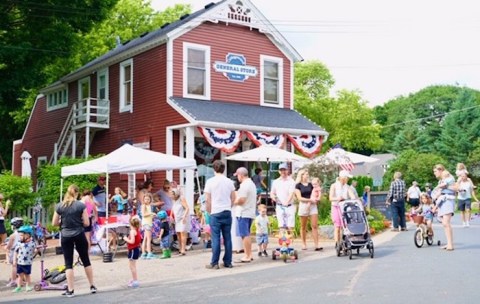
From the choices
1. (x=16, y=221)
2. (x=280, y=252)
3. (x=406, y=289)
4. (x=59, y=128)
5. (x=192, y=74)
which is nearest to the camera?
(x=406, y=289)

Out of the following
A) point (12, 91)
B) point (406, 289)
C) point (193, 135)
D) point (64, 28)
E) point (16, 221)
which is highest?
point (64, 28)

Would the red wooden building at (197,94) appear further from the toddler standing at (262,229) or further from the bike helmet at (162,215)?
the toddler standing at (262,229)

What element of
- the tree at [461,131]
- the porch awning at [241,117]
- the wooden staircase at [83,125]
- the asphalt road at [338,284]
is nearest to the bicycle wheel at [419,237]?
the asphalt road at [338,284]

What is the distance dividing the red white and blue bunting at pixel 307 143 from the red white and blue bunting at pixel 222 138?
2822 mm

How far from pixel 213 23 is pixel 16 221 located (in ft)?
47.4

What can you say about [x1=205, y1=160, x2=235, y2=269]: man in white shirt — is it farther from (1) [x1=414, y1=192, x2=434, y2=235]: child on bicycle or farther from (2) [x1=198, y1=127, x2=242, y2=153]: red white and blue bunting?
(2) [x1=198, y1=127, x2=242, y2=153]: red white and blue bunting

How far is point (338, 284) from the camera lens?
939 centimetres

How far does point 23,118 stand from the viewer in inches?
1483

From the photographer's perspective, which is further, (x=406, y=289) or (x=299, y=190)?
(x=299, y=190)

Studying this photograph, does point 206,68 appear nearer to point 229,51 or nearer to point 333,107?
point 229,51

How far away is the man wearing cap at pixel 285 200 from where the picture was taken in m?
13.2

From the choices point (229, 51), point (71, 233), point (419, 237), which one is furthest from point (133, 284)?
point (229, 51)

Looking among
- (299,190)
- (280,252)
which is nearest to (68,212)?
(280,252)

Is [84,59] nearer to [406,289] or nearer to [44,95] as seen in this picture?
[44,95]
